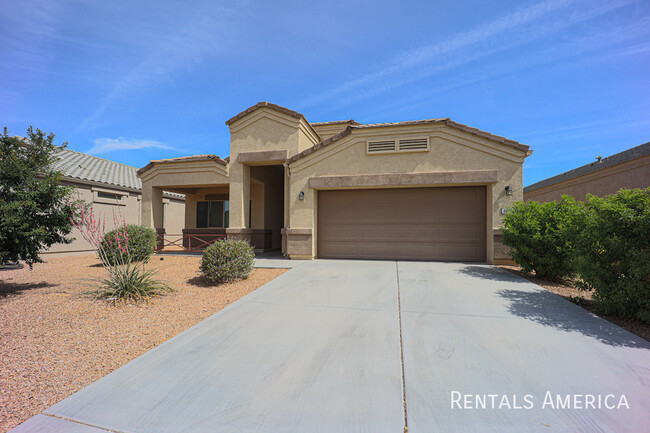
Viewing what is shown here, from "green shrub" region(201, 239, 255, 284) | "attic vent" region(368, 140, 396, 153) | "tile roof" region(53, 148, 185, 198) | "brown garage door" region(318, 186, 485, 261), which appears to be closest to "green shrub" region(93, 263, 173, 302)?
"green shrub" region(201, 239, 255, 284)

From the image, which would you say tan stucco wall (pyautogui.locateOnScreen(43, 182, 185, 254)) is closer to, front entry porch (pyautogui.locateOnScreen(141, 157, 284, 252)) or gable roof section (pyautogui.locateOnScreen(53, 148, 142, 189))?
gable roof section (pyautogui.locateOnScreen(53, 148, 142, 189))

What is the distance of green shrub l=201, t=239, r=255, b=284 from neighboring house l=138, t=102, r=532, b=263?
3.67m

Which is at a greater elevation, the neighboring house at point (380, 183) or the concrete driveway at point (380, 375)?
the neighboring house at point (380, 183)

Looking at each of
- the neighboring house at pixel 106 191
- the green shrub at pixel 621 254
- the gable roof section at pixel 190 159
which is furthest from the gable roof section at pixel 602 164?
the neighboring house at pixel 106 191

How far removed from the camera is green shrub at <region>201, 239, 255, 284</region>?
683 cm

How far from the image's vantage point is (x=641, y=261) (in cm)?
428

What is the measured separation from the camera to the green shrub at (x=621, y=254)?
4.31 meters

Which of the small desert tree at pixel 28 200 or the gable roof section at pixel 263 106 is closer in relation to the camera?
the small desert tree at pixel 28 200

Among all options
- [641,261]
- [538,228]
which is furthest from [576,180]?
[641,261]

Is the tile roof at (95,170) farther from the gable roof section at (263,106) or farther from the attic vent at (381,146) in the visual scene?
the attic vent at (381,146)

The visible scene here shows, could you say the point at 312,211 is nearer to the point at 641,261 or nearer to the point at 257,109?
the point at 257,109

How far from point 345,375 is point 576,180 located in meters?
18.7

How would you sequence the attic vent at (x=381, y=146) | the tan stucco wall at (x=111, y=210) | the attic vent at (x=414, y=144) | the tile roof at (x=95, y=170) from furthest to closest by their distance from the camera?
the tile roof at (x=95, y=170) → the tan stucco wall at (x=111, y=210) → the attic vent at (x=381, y=146) → the attic vent at (x=414, y=144)

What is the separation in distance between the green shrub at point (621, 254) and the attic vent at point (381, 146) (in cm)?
598
